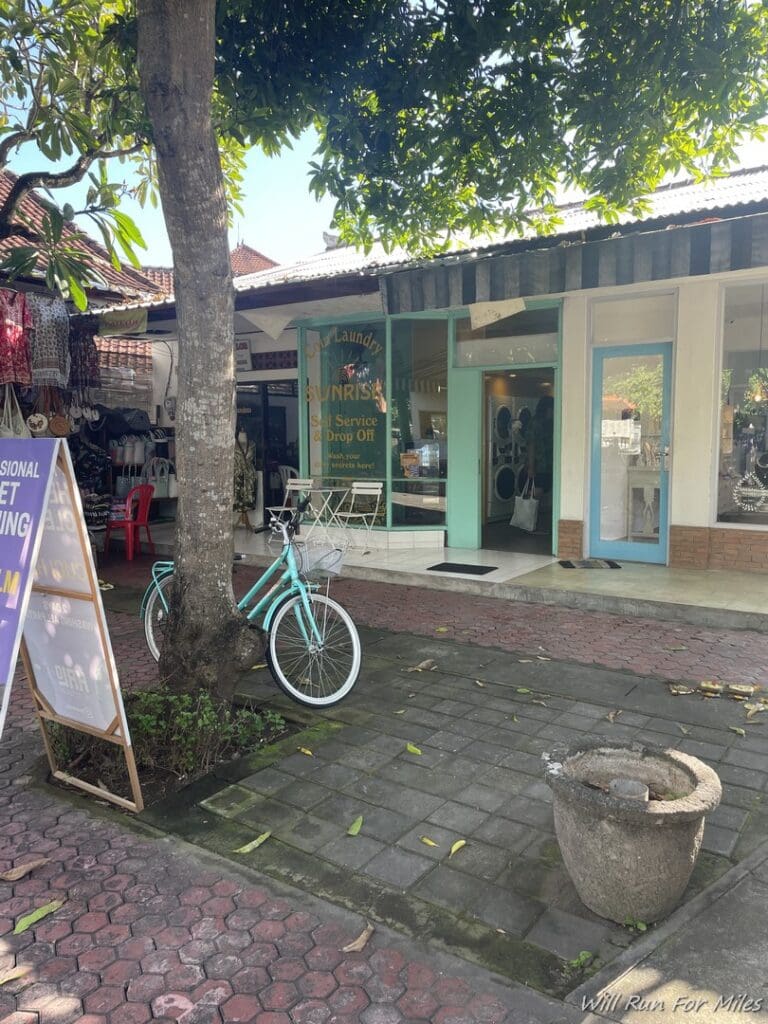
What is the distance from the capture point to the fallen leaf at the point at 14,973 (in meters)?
2.33

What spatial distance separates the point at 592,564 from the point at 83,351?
23.1 feet

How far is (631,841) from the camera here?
2459 mm

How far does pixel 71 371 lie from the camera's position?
962 centimetres

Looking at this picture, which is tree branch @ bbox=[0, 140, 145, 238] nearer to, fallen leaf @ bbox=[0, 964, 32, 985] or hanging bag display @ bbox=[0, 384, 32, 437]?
hanging bag display @ bbox=[0, 384, 32, 437]

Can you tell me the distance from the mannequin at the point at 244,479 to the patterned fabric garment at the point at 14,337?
3085 mm

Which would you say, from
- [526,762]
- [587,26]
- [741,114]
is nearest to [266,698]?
[526,762]

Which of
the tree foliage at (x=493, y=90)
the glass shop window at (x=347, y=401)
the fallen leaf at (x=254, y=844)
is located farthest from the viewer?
the glass shop window at (x=347, y=401)

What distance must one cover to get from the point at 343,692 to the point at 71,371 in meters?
7.00

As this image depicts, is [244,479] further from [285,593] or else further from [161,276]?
[161,276]

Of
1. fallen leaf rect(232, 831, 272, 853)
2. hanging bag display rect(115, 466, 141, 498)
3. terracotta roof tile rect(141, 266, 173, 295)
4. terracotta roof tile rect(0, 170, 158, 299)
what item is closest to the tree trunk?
fallen leaf rect(232, 831, 272, 853)

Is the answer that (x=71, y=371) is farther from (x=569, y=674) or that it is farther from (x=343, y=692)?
(x=569, y=674)

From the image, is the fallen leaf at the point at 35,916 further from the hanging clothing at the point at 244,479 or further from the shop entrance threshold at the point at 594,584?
the hanging clothing at the point at 244,479

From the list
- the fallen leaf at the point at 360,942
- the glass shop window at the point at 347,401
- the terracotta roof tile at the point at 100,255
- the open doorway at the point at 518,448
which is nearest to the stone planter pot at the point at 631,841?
the fallen leaf at the point at 360,942

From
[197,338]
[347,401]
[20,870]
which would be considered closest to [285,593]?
[197,338]
